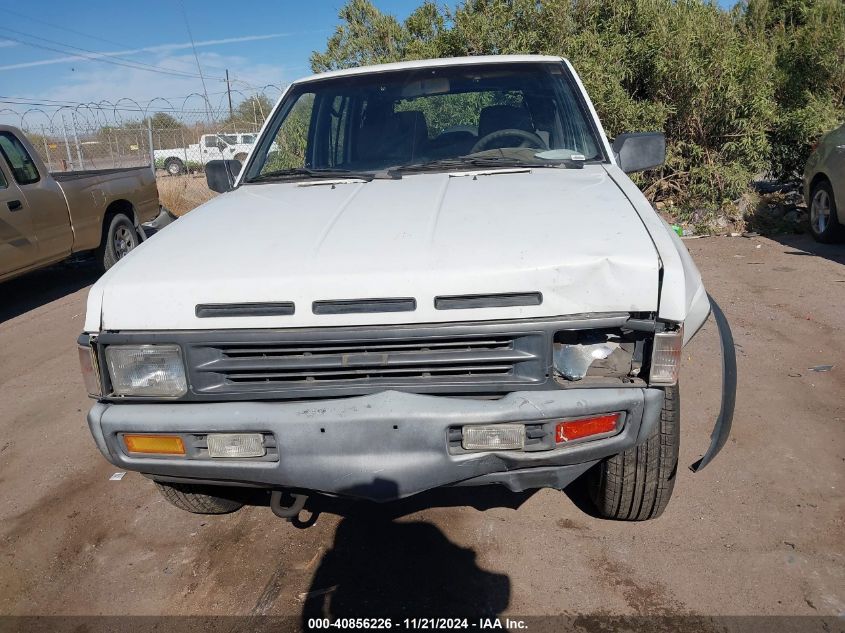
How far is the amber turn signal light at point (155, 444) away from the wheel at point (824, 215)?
23.7ft

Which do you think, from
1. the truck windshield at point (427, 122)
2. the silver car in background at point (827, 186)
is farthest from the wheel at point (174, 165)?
the truck windshield at point (427, 122)

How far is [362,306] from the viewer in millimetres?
2229

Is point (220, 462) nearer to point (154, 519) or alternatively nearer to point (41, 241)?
point (154, 519)

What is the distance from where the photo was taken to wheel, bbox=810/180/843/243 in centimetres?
741

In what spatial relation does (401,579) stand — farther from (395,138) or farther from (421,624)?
(395,138)

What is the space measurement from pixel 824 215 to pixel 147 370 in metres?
7.60

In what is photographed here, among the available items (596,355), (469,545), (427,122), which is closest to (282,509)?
(469,545)

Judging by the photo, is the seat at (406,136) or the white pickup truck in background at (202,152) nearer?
the seat at (406,136)

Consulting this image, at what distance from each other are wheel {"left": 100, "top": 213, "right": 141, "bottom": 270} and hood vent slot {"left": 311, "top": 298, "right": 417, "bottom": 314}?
6.64 metres

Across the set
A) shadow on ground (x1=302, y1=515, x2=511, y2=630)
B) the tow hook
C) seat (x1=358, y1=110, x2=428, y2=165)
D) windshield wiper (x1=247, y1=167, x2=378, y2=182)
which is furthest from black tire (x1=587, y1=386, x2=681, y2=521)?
seat (x1=358, y1=110, x2=428, y2=165)

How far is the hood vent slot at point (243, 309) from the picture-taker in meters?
2.25

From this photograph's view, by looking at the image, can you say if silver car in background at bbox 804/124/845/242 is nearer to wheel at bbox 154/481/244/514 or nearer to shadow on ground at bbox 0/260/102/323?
wheel at bbox 154/481/244/514

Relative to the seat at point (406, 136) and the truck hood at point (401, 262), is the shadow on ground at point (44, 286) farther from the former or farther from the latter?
the truck hood at point (401, 262)

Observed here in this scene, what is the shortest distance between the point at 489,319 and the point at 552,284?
0.74ft
